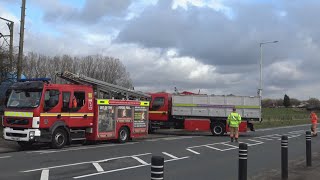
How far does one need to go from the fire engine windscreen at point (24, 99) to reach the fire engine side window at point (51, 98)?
313 mm

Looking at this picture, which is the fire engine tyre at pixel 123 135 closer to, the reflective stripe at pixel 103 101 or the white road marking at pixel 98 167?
the reflective stripe at pixel 103 101

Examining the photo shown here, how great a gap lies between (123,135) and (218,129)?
913cm

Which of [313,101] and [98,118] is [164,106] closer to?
[98,118]

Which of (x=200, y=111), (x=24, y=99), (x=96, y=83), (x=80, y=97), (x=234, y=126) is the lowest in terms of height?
(x=234, y=126)

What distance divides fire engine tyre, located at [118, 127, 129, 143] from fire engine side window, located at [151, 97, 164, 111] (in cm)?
793

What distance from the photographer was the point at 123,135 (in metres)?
21.9

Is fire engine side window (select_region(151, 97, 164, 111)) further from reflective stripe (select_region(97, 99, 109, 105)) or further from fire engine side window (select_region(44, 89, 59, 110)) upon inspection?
fire engine side window (select_region(44, 89, 59, 110))

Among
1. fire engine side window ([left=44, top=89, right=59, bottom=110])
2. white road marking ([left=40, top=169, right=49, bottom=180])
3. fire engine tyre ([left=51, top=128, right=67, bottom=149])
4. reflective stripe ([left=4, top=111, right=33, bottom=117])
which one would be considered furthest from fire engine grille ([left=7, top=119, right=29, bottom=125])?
white road marking ([left=40, top=169, right=49, bottom=180])

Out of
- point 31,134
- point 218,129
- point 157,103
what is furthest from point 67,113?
point 218,129

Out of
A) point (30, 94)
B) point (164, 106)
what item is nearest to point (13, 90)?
point (30, 94)

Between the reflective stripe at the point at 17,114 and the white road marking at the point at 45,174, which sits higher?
the reflective stripe at the point at 17,114

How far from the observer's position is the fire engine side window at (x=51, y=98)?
18.0m

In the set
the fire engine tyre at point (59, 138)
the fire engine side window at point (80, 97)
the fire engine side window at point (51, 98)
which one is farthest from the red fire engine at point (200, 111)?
the fire engine side window at point (51, 98)

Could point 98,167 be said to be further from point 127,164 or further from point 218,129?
point 218,129
